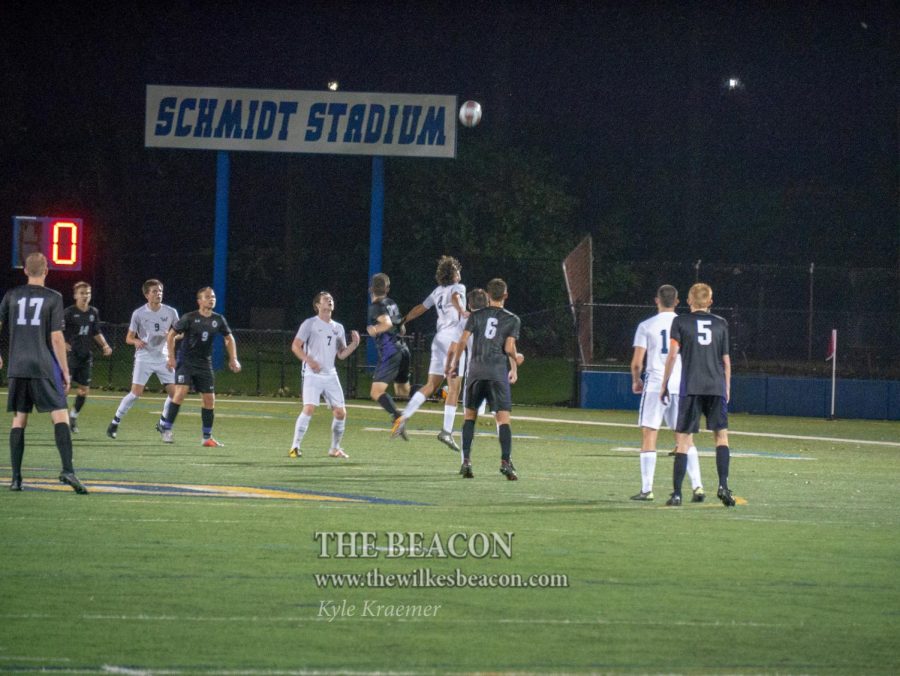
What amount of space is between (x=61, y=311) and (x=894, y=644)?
302 inches

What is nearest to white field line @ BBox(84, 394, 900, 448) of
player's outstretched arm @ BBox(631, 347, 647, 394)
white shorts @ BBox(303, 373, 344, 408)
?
white shorts @ BBox(303, 373, 344, 408)

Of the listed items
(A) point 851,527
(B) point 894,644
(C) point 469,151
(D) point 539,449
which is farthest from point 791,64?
(B) point 894,644

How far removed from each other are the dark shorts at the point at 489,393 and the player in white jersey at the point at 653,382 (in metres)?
1.35

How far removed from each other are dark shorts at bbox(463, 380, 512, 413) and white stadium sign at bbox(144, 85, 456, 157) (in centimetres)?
2081

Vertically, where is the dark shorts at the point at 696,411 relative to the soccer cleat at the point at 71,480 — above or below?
above

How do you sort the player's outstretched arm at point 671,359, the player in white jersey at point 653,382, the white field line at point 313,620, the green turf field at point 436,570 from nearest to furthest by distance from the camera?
the green turf field at point 436,570 → the white field line at point 313,620 → the player's outstretched arm at point 671,359 → the player in white jersey at point 653,382

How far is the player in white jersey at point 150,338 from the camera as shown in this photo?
2055 centimetres

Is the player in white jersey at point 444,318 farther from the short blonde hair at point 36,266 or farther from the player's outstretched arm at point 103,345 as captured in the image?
the short blonde hair at point 36,266

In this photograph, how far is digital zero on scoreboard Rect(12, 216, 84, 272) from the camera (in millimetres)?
30297

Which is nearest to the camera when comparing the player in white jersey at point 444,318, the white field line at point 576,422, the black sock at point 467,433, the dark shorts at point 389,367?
the black sock at point 467,433

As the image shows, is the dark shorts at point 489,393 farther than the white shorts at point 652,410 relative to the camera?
Yes

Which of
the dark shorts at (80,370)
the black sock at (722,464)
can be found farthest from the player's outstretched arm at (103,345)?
the black sock at (722,464)

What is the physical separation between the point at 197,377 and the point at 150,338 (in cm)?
213

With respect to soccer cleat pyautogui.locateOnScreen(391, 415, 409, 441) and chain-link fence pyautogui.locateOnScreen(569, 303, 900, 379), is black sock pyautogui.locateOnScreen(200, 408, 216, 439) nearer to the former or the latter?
soccer cleat pyautogui.locateOnScreen(391, 415, 409, 441)
